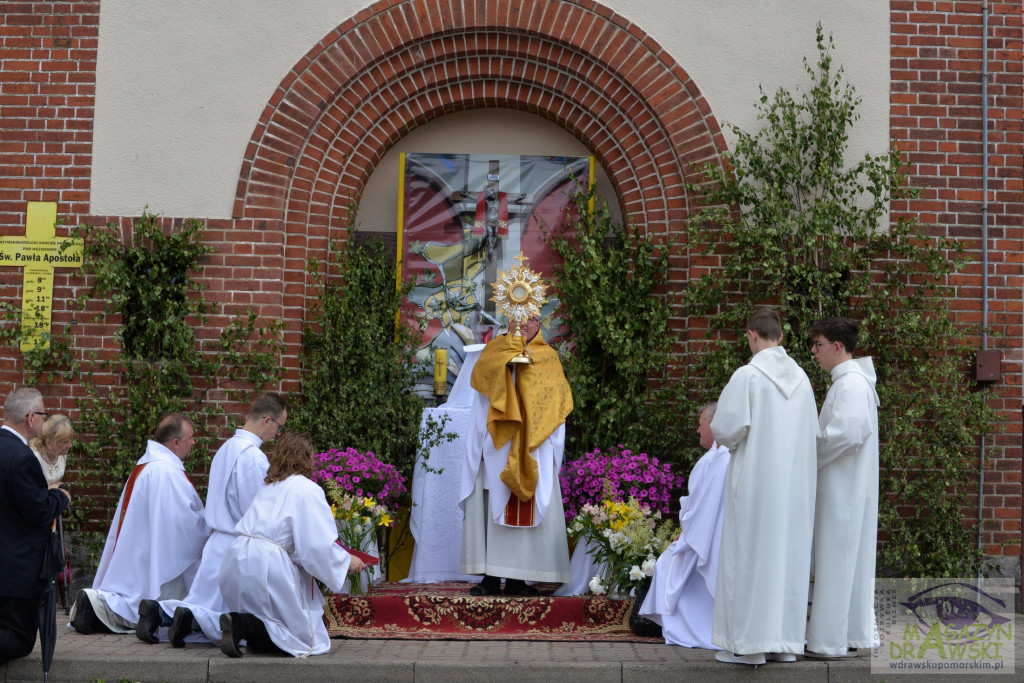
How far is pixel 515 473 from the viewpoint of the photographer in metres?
7.34

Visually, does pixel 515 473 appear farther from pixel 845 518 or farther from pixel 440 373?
pixel 845 518

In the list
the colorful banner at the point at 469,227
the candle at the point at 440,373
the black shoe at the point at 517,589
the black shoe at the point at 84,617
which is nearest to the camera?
the black shoe at the point at 84,617

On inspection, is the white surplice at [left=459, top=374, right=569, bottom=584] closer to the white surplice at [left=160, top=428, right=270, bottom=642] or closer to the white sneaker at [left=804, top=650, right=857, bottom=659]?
the white surplice at [left=160, top=428, right=270, bottom=642]

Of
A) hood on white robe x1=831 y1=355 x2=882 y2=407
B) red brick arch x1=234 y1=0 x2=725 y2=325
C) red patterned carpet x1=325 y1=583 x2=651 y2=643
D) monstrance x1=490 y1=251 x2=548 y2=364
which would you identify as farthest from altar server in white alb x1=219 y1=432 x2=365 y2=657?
hood on white robe x1=831 y1=355 x2=882 y2=407

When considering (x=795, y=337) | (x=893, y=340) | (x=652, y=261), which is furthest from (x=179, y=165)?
(x=893, y=340)

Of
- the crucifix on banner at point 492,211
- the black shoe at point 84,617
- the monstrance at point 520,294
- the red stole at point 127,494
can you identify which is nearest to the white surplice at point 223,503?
the black shoe at point 84,617

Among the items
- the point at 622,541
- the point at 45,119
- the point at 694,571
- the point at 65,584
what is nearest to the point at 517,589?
the point at 622,541

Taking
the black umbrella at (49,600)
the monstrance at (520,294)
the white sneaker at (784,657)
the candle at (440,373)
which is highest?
the monstrance at (520,294)

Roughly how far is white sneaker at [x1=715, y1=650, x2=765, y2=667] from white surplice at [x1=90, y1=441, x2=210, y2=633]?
343 centimetres

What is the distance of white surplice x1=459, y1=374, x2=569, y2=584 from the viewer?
7383 mm

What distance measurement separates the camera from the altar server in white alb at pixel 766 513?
555 centimetres

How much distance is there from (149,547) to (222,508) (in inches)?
24.6

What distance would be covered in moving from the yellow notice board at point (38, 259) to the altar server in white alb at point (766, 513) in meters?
5.49

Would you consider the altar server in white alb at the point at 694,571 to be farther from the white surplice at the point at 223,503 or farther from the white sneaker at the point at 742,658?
the white surplice at the point at 223,503
